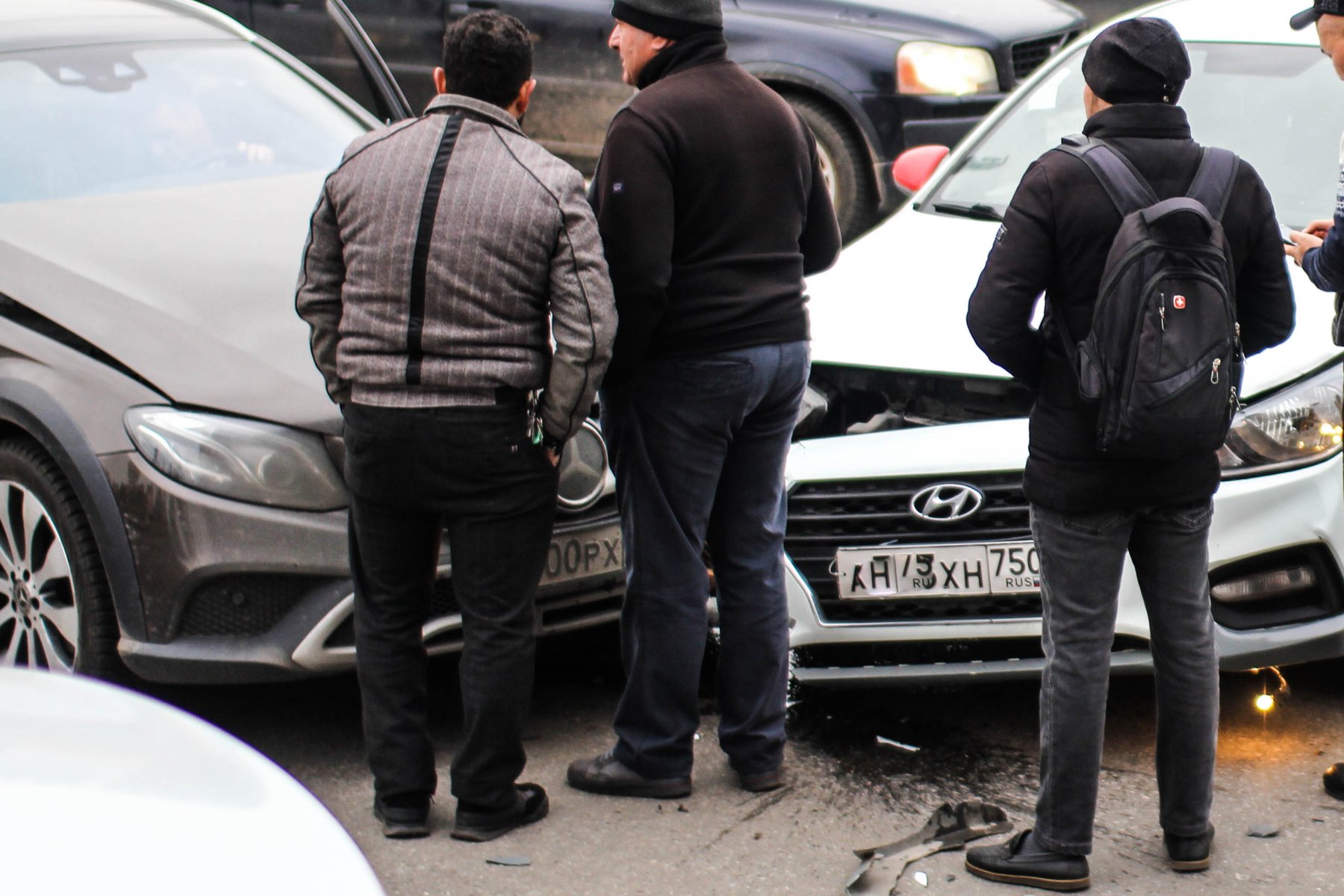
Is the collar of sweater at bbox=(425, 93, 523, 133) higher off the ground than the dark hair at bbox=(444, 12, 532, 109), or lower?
lower

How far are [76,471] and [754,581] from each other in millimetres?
1453

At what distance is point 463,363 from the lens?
3.25 m

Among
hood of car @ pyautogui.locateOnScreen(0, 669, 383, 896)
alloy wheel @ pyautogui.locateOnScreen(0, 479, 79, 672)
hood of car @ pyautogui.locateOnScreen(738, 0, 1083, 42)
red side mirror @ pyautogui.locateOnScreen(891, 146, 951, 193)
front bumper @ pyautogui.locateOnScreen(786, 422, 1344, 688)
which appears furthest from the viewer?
hood of car @ pyautogui.locateOnScreen(738, 0, 1083, 42)

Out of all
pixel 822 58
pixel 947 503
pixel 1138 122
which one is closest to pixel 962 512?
pixel 947 503

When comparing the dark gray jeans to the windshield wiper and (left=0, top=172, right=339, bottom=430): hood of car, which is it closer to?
(left=0, top=172, right=339, bottom=430): hood of car

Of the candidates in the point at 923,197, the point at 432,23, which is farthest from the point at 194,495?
the point at 432,23

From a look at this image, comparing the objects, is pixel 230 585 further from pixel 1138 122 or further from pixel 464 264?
pixel 1138 122

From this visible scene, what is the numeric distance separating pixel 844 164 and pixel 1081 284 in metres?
4.55

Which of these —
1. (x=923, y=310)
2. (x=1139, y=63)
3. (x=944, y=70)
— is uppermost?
(x=1139, y=63)

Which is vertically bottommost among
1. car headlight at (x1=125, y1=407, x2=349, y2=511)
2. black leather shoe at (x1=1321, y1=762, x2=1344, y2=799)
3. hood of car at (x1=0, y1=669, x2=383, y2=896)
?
black leather shoe at (x1=1321, y1=762, x2=1344, y2=799)

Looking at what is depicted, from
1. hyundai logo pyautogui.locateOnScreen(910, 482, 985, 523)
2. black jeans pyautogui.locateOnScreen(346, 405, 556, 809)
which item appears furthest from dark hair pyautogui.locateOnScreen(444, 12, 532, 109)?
hyundai logo pyautogui.locateOnScreen(910, 482, 985, 523)

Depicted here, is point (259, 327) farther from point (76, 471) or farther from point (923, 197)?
point (923, 197)

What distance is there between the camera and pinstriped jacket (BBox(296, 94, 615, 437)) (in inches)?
126

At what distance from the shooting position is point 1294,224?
4.43 metres
